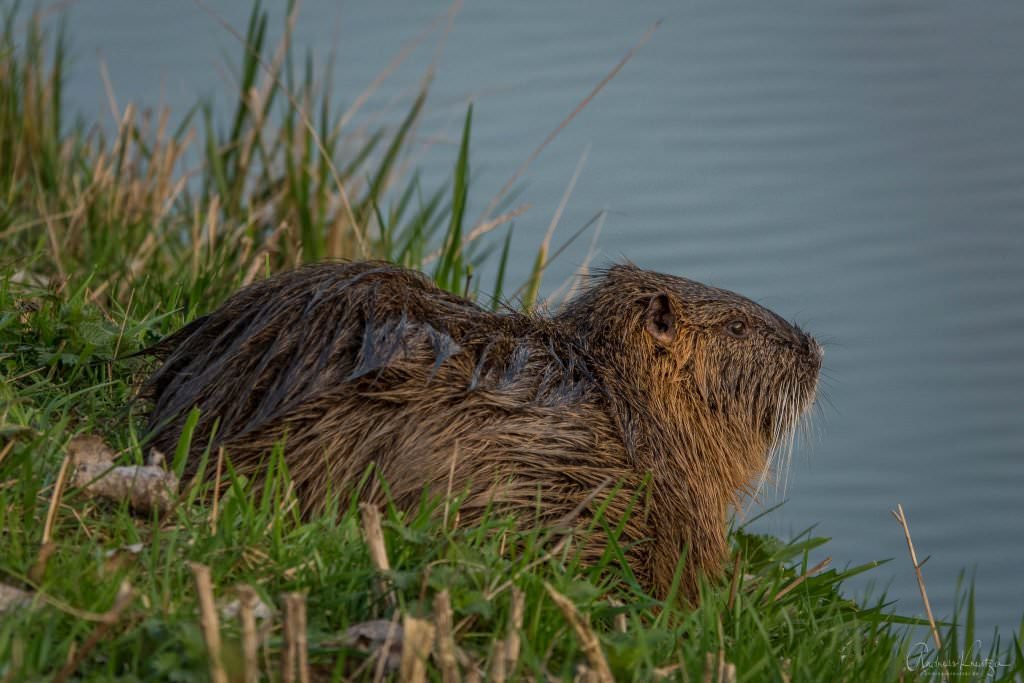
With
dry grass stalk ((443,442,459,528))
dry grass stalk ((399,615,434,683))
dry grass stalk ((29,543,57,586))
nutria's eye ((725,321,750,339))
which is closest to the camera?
dry grass stalk ((399,615,434,683))

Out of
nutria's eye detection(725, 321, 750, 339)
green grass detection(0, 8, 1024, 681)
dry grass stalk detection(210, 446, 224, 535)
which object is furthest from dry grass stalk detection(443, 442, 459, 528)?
nutria's eye detection(725, 321, 750, 339)

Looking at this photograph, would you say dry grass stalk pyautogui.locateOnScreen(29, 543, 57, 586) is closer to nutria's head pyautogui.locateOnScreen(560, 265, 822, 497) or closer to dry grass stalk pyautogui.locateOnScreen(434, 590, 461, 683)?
dry grass stalk pyautogui.locateOnScreen(434, 590, 461, 683)

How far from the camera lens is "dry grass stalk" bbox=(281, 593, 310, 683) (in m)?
1.81

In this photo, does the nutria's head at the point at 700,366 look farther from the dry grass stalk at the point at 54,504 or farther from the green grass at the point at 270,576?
the dry grass stalk at the point at 54,504

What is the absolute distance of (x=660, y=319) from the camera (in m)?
3.21

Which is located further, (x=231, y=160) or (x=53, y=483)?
(x=231, y=160)

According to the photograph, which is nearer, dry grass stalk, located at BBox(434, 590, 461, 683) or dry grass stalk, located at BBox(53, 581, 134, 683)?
dry grass stalk, located at BBox(53, 581, 134, 683)

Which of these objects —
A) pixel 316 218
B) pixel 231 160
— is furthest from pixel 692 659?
pixel 231 160

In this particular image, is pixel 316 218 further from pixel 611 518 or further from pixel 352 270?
pixel 611 518

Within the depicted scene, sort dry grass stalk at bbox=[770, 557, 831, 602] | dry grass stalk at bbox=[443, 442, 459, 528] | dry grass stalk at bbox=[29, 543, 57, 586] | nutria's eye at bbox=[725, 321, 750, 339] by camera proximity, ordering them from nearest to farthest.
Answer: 1. dry grass stalk at bbox=[29, 543, 57, 586]
2. dry grass stalk at bbox=[443, 442, 459, 528]
3. dry grass stalk at bbox=[770, 557, 831, 602]
4. nutria's eye at bbox=[725, 321, 750, 339]

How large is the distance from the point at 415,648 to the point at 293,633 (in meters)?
0.19

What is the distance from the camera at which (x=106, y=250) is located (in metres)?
4.71

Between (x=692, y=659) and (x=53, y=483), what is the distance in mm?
1260

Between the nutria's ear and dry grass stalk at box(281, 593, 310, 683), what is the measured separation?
1532 millimetres
